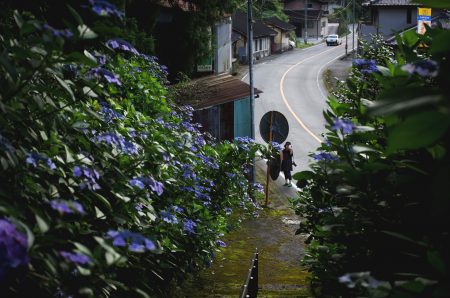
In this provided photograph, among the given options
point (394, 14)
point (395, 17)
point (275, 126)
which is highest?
point (394, 14)

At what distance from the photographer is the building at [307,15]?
90000 millimetres

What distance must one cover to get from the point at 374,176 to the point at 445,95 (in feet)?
5.78

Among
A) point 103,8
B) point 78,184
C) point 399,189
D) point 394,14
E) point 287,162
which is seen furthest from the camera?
point 394,14

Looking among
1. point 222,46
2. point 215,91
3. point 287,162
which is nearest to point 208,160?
point 215,91

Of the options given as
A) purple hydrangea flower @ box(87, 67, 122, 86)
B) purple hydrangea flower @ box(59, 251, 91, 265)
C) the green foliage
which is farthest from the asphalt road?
purple hydrangea flower @ box(59, 251, 91, 265)

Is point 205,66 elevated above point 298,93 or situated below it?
above

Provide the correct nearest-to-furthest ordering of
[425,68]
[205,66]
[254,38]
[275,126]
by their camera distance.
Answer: [425,68]
[275,126]
[205,66]
[254,38]

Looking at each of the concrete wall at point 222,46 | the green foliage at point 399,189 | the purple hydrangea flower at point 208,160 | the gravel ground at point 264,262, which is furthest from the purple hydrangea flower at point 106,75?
the concrete wall at point 222,46

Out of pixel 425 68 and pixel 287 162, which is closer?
pixel 425 68

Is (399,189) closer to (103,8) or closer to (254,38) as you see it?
(103,8)

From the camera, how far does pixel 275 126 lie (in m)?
17.4

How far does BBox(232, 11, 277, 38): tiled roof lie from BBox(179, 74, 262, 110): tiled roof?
34427 millimetres

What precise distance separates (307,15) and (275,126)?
248ft

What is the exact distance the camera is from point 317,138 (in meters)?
30.3
